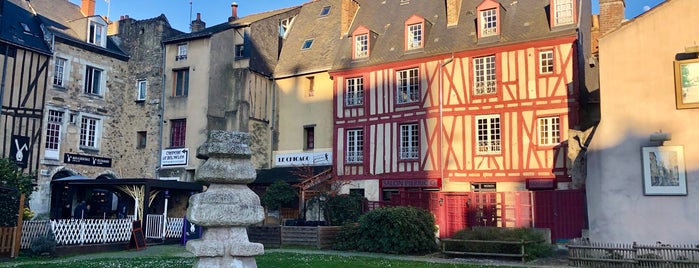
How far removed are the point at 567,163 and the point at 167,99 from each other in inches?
698

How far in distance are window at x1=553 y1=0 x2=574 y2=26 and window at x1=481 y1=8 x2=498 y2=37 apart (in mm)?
2161

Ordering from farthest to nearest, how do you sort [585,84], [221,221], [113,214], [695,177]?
[113,214]
[585,84]
[695,177]
[221,221]

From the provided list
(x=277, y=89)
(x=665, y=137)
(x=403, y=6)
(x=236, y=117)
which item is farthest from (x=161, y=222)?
(x=665, y=137)

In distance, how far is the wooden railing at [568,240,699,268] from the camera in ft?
39.6

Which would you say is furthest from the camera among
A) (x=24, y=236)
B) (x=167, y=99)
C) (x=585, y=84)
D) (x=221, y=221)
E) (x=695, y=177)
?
(x=167, y=99)

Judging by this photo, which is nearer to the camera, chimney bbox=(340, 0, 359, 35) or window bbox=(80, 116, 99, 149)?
window bbox=(80, 116, 99, 149)

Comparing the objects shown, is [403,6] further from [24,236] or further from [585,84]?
[24,236]

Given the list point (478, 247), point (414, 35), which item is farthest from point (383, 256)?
point (414, 35)

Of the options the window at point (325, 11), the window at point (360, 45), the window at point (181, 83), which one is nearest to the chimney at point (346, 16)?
the window at point (360, 45)

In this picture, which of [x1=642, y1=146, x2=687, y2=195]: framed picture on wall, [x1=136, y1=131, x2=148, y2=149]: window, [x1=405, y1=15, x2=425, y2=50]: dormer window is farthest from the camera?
[x1=136, y1=131, x2=148, y2=149]: window

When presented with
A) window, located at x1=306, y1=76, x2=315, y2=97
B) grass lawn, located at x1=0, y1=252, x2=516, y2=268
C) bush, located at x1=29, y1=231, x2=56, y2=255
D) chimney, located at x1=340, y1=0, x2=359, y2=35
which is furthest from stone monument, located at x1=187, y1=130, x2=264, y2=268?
chimney, located at x1=340, y1=0, x2=359, y2=35

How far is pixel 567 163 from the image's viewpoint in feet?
62.8

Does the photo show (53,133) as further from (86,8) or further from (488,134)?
(488,134)

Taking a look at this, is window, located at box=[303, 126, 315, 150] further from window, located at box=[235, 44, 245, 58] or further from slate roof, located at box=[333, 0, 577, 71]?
window, located at box=[235, 44, 245, 58]
